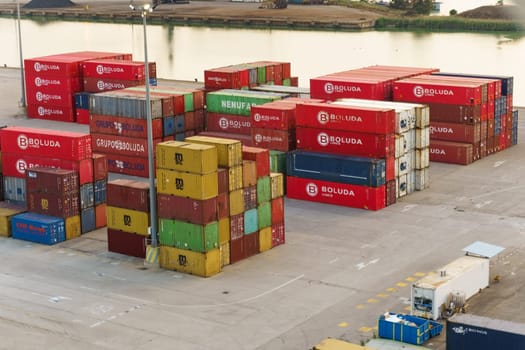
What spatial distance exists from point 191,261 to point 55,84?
43.5 metres

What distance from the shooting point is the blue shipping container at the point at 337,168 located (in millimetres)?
55875

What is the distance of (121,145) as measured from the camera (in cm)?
6544

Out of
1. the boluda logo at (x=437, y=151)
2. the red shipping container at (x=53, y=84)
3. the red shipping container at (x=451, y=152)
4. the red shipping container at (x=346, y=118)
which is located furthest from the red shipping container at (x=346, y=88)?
the red shipping container at (x=53, y=84)

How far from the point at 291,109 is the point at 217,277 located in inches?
727

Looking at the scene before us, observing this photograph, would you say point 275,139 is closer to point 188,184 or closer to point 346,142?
point 346,142

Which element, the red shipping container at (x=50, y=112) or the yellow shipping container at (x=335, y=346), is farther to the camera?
the red shipping container at (x=50, y=112)

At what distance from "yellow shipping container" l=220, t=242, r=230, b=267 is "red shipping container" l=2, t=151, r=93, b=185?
30.4 feet

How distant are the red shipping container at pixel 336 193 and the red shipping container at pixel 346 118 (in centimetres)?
316

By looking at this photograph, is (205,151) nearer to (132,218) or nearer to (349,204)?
(132,218)

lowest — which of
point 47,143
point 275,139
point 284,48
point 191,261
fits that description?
point 191,261

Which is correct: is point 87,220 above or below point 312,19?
below

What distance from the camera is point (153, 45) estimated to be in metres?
160

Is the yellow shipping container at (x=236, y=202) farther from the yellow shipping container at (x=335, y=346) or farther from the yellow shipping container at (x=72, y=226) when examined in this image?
the yellow shipping container at (x=335, y=346)

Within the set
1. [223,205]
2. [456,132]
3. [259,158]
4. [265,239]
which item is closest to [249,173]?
[259,158]
